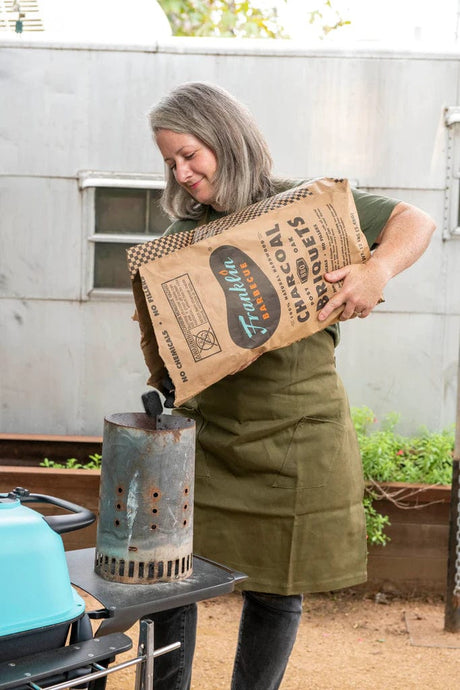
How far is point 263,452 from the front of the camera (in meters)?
2.22

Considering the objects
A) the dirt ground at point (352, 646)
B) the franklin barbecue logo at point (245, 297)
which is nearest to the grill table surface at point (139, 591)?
the franklin barbecue logo at point (245, 297)

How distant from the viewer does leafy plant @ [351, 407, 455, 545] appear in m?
4.05

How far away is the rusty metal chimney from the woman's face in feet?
2.48

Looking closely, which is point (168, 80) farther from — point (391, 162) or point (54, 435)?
point (54, 435)

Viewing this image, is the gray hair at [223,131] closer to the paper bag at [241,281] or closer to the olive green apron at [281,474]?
the paper bag at [241,281]

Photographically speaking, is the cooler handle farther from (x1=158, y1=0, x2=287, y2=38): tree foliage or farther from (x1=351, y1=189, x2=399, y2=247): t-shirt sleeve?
(x1=158, y1=0, x2=287, y2=38): tree foliage

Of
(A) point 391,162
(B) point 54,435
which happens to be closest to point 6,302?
(B) point 54,435

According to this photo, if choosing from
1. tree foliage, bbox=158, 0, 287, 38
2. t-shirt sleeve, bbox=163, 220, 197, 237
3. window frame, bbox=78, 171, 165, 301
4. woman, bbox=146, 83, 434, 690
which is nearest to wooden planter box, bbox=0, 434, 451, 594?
window frame, bbox=78, 171, 165, 301

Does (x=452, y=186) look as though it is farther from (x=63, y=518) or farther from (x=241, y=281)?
(x=63, y=518)

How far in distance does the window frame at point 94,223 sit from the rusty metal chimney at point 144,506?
298 centimetres

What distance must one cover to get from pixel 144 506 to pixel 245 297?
491 mm

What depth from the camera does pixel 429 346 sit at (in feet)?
15.3

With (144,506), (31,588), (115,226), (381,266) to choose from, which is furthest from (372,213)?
(115,226)

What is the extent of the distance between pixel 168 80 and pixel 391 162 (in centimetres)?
121
